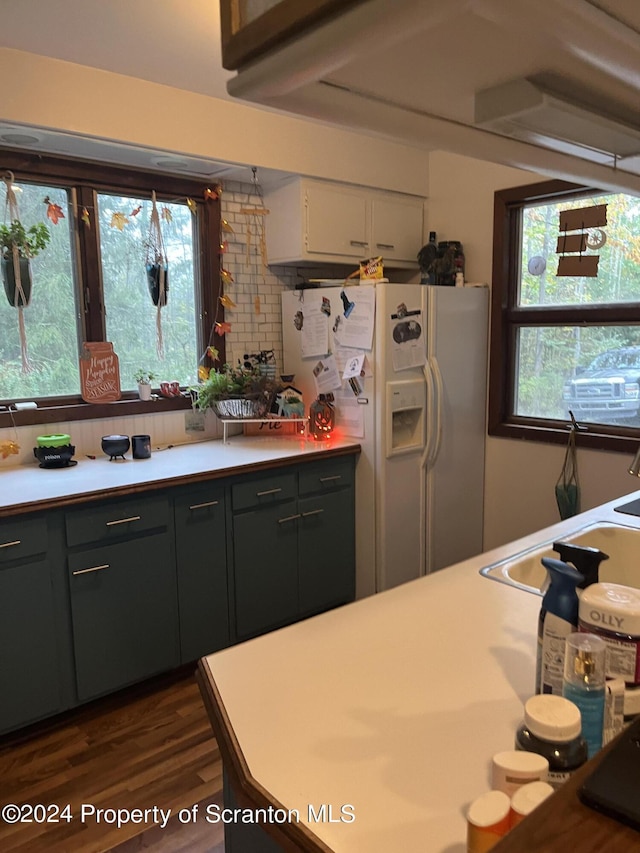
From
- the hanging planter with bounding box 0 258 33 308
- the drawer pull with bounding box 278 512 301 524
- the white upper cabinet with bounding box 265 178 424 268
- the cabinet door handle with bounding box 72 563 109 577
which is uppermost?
the white upper cabinet with bounding box 265 178 424 268

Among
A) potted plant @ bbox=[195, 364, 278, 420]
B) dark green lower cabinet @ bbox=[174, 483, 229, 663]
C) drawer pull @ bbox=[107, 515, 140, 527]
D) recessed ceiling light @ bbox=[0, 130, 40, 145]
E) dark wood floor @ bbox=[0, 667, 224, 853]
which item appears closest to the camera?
dark wood floor @ bbox=[0, 667, 224, 853]

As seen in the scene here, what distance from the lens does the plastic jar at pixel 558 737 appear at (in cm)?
78

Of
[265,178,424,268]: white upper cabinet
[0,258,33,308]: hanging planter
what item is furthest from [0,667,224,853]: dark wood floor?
[265,178,424,268]: white upper cabinet

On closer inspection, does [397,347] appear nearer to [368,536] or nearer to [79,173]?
[368,536]

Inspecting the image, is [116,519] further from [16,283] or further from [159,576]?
[16,283]

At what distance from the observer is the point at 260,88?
64cm

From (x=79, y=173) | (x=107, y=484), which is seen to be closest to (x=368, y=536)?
(x=107, y=484)

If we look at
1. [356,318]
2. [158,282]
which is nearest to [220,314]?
[158,282]

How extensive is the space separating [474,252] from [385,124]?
3.20m

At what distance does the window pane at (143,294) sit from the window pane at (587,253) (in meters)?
1.82

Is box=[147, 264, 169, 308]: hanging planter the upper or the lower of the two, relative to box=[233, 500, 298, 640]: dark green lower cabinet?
upper

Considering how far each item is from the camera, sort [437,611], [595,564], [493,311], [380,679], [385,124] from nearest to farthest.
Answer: [385,124] → [595,564] → [380,679] → [437,611] → [493,311]

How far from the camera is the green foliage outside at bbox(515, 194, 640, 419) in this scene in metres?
3.25

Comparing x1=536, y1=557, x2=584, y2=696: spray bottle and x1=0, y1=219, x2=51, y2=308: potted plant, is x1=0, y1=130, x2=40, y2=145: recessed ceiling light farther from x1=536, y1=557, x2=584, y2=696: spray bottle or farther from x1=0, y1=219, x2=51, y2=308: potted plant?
x1=536, y1=557, x2=584, y2=696: spray bottle
